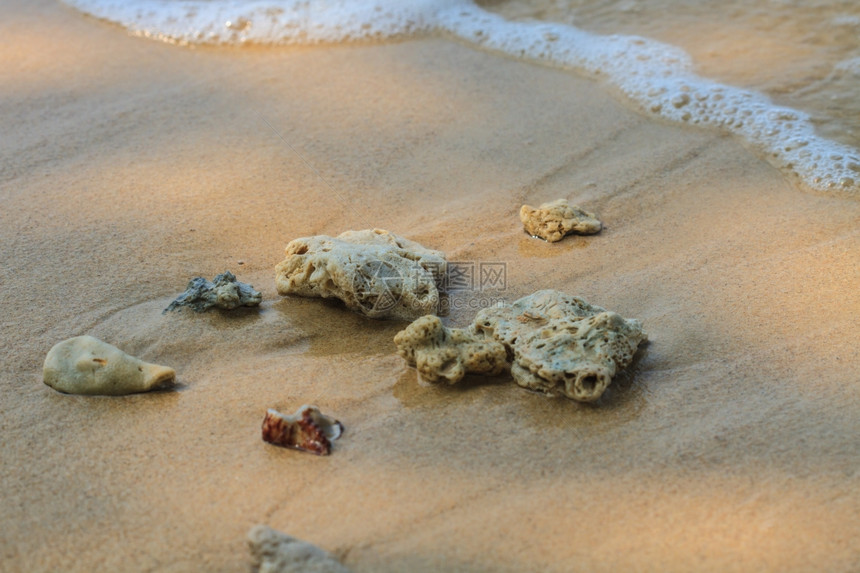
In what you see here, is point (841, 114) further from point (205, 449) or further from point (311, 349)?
point (205, 449)

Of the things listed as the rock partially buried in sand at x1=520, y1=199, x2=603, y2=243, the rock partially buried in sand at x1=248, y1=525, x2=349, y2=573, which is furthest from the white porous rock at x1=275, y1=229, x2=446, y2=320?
the rock partially buried in sand at x1=248, y1=525, x2=349, y2=573

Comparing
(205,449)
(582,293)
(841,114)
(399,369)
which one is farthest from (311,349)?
(841,114)
